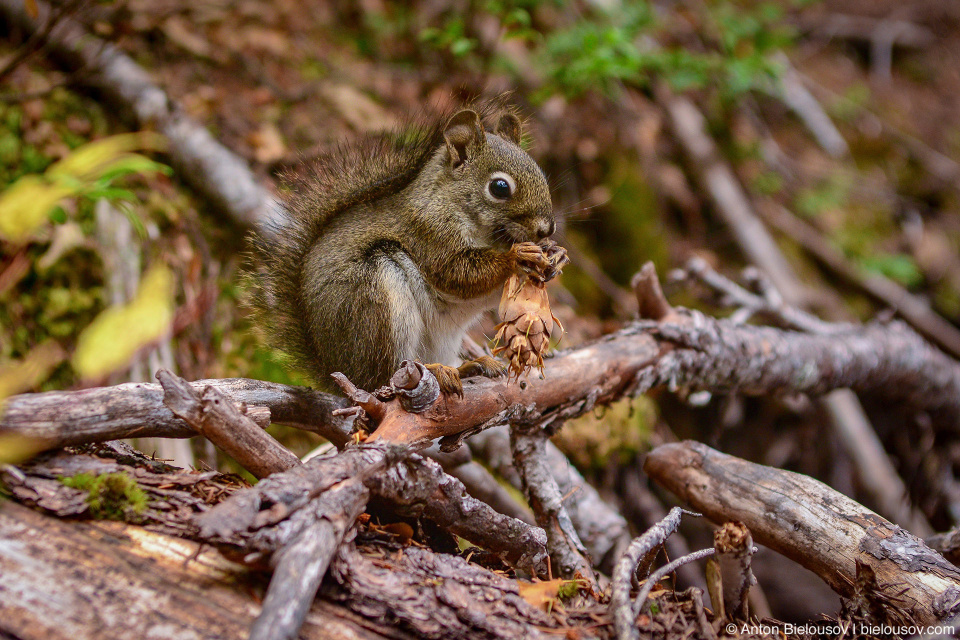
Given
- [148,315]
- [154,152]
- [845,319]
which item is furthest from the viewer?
[845,319]

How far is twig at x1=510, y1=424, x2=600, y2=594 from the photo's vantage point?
227 centimetres

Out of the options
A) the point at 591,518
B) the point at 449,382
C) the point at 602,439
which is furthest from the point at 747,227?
the point at 449,382

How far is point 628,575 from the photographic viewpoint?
1.60 meters

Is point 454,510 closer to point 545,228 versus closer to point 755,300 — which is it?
point 545,228

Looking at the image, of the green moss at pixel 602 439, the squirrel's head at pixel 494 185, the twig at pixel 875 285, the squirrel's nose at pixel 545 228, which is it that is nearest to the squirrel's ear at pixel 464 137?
the squirrel's head at pixel 494 185

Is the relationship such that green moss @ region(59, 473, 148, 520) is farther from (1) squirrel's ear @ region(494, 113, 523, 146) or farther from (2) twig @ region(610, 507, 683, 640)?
(1) squirrel's ear @ region(494, 113, 523, 146)

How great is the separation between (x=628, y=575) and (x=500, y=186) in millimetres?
1726

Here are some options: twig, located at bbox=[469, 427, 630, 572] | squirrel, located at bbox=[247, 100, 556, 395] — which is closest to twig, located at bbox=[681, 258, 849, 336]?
squirrel, located at bbox=[247, 100, 556, 395]

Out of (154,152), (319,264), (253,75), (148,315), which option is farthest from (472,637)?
(253,75)

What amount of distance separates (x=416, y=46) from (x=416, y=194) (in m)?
3.19

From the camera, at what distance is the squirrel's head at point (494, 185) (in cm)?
273

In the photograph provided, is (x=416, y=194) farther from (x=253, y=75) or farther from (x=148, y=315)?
(x=253, y=75)

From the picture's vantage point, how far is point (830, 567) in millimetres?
2057

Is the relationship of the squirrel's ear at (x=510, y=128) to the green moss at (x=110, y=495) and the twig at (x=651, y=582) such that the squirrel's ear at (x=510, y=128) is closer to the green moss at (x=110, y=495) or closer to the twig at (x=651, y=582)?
the twig at (x=651, y=582)
